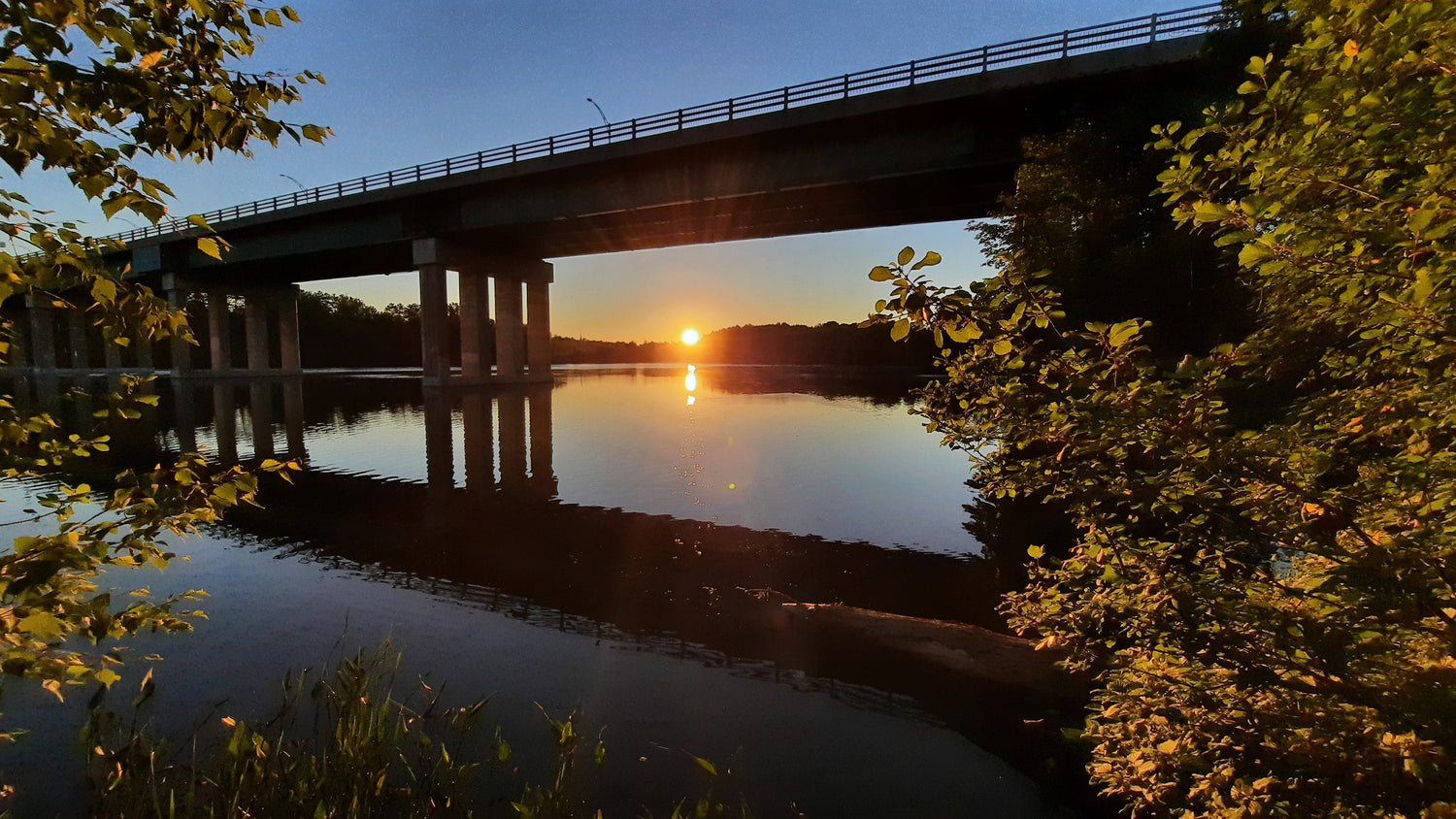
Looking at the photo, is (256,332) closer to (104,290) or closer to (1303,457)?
(104,290)

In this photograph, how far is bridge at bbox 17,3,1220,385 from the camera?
23156 millimetres

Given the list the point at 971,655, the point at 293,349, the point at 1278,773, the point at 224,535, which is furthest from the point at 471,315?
the point at 1278,773

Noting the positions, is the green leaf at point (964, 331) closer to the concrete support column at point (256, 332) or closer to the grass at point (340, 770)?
the grass at point (340, 770)

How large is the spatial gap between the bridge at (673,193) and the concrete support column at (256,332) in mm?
2054

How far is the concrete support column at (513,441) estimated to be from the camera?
1870 cm

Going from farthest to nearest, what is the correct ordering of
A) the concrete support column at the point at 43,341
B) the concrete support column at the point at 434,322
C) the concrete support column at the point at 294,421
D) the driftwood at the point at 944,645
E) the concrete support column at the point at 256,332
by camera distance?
1. the concrete support column at the point at 43,341
2. the concrete support column at the point at 256,332
3. the concrete support column at the point at 434,322
4. the concrete support column at the point at 294,421
5. the driftwood at the point at 944,645

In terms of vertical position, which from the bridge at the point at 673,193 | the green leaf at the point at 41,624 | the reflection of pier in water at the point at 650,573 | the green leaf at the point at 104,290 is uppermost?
the bridge at the point at 673,193

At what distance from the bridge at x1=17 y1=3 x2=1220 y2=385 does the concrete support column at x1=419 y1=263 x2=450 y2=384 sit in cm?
15

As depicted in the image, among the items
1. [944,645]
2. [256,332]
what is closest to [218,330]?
[256,332]

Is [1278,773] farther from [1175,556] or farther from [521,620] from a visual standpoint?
[521,620]

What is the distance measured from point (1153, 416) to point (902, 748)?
4.60 m

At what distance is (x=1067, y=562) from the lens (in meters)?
3.83

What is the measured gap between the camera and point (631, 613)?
356 inches

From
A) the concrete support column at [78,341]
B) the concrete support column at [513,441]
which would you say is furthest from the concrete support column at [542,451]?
the concrete support column at [78,341]
